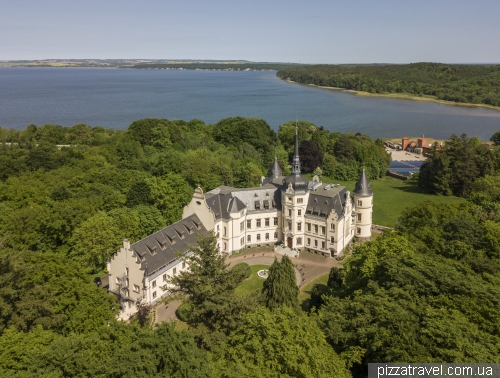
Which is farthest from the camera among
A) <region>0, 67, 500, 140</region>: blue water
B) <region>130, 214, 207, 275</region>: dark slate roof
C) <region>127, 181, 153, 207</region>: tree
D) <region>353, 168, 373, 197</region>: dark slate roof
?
<region>0, 67, 500, 140</region>: blue water

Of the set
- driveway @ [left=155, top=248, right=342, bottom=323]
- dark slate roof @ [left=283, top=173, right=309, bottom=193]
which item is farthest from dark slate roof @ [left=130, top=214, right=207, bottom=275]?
dark slate roof @ [left=283, top=173, right=309, bottom=193]

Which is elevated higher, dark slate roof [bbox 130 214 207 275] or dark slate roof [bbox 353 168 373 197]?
dark slate roof [bbox 353 168 373 197]

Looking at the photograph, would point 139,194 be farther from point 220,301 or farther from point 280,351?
point 280,351

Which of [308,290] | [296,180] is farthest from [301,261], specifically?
[296,180]

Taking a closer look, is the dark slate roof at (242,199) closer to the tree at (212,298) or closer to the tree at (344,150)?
the tree at (212,298)

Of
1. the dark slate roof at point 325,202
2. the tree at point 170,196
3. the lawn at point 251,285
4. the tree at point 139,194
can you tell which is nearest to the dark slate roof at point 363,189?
the dark slate roof at point 325,202

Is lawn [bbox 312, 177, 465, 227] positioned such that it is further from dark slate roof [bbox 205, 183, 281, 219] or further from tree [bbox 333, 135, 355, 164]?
dark slate roof [bbox 205, 183, 281, 219]
